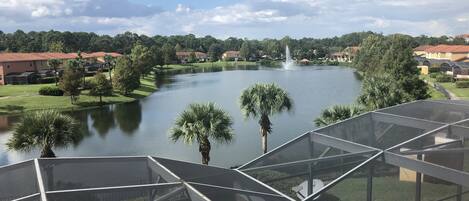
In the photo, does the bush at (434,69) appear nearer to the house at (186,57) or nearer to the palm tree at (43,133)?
the palm tree at (43,133)

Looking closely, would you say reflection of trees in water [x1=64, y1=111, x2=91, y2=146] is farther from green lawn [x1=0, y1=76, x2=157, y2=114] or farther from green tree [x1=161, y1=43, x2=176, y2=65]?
green tree [x1=161, y1=43, x2=176, y2=65]

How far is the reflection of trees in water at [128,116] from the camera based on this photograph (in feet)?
137

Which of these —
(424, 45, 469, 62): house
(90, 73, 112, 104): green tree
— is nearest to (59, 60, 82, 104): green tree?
(90, 73, 112, 104): green tree

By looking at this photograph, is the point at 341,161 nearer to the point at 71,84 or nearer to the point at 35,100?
the point at 71,84

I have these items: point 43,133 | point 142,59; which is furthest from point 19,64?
point 43,133

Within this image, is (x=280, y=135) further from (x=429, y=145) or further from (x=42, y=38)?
(x=42, y=38)

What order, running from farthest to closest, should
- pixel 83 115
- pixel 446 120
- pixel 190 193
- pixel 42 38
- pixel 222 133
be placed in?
pixel 42 38
pixel 83 115
pixel 222 133
pixel 446 120
pixel 190 193

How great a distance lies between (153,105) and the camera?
188 ft

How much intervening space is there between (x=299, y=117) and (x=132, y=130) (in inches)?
617

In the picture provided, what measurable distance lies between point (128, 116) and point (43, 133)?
92.4ft

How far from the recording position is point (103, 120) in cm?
4650

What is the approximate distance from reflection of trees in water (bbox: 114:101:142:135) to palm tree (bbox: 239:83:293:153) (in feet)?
50.1

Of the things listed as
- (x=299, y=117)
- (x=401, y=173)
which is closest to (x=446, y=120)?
(x=401, y=173)

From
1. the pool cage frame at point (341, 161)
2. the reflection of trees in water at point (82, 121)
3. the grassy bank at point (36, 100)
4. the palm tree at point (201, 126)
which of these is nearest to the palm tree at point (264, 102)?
the palm tree at point (201, 126)
